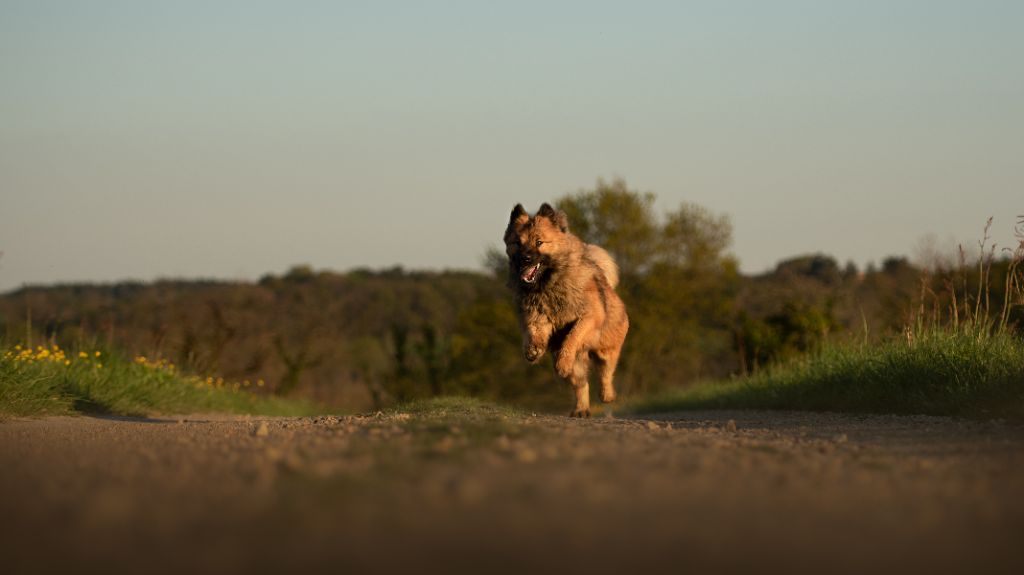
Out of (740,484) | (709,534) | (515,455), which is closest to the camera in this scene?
(709,534)

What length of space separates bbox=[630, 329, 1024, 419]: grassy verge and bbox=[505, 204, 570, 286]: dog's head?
11.8ft

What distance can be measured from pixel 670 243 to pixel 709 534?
39.9 meters

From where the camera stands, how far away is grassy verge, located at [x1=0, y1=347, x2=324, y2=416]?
10781 millimetres

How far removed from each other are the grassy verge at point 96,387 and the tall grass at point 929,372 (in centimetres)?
823

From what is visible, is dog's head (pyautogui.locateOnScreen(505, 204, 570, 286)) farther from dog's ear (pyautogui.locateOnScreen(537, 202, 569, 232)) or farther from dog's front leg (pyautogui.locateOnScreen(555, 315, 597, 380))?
dog's front leg (pyautogui.locateOnScreen(555, 315, 597, 380))

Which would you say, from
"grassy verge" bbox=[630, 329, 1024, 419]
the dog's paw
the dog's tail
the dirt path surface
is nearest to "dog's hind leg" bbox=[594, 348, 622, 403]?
the dog's tail

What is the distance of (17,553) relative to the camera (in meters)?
2.84

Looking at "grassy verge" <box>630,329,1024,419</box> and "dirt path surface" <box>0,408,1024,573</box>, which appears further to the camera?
"grassy verge" <box>630,329,1024,419</box>

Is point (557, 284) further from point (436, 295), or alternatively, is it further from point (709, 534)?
point (436, 295)

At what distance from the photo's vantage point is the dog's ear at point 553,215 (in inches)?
449

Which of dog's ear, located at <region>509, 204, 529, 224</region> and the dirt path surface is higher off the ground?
dog's ear, located at <region>509, 204, 529, 224</region>

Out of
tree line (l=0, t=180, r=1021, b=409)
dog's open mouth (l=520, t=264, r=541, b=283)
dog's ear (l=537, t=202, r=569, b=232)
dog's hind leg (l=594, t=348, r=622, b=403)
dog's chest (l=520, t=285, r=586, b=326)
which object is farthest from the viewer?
tree line (l=0, t=180, r=1021, b=409)

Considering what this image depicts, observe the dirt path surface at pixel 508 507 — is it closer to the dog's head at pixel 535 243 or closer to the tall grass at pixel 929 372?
the tall grass at pixel 929 372

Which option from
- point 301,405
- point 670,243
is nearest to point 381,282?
point 670,243
